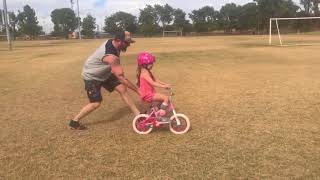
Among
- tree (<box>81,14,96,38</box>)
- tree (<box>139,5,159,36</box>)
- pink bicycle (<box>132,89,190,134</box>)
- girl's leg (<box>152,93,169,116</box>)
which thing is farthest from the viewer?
tree (<box>81,14,96,38</box>)

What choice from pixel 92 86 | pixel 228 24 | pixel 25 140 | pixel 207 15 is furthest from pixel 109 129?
pixel 207 15

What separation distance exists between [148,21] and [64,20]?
2610 centimetres

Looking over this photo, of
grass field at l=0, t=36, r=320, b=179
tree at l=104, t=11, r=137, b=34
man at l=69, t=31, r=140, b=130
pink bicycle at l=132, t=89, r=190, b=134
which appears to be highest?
tree at l=104, t=11, r=137, b=34

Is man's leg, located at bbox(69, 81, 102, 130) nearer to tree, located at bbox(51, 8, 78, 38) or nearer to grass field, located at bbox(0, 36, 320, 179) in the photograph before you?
grass field, located at bbox(0, 36, 320, 179)

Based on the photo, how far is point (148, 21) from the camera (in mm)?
107188

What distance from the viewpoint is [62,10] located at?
126938 mm

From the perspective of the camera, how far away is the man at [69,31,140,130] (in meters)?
7.83

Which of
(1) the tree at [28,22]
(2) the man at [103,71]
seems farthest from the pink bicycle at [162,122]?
(1) the tree at [28,22]

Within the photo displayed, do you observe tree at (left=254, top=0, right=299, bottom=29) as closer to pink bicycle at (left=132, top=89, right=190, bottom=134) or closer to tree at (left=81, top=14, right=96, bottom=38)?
tree at (left=81, top=14, right=96, bottom=38)

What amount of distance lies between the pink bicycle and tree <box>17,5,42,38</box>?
105 m

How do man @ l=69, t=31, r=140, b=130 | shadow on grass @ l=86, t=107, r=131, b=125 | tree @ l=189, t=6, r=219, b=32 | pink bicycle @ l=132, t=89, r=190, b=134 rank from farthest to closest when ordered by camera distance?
tree @ l=189, t=6, r=219, b=32 → shadow on grass @ l=86, t=107, r=131, b=125 → man @ l=69, t=31, r=140, b=130 → pink bicycle @ l=132, t=89, r=190, b=134

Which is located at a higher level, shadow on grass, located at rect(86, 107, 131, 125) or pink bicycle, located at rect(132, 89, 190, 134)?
pink bicycle, located at rect(132, 89, 190, 134)

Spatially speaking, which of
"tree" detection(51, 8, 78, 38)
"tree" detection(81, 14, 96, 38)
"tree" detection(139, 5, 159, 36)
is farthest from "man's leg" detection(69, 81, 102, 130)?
"tree" detection(51, 8, 78, 38)

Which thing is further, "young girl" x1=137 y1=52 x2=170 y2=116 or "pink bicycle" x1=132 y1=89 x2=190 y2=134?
"pink bicycle" x1=132 y1=89 x2=190 y2=134
